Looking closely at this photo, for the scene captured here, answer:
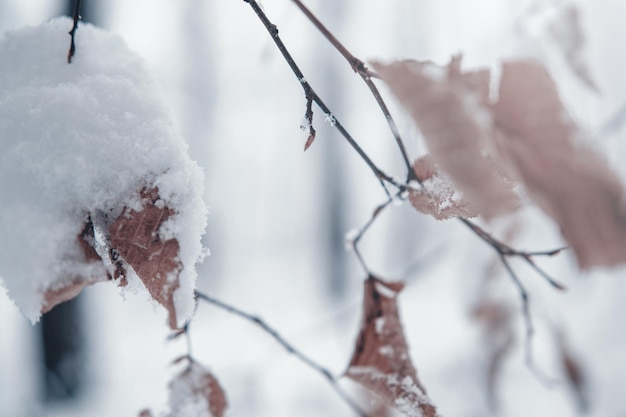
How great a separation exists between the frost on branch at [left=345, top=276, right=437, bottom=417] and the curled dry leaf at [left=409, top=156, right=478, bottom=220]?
187mm

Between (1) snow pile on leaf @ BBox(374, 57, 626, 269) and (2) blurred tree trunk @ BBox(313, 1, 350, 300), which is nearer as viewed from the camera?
(1) snow pile on leaf @ BBox(374, 57, 626, 269)

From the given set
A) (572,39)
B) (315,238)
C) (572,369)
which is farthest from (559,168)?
(315,238)

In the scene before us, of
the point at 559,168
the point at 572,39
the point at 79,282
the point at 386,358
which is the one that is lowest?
the point at 79,282

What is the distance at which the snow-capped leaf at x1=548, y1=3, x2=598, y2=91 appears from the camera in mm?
924

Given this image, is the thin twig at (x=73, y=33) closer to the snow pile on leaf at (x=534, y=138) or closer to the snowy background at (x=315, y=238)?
the snowy background at (x=315, y=238)

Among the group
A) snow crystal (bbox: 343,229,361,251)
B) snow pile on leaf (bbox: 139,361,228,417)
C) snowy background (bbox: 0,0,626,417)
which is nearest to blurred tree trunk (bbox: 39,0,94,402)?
snowy background (bbox: 0,0,626,417)

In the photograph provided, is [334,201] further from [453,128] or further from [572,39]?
[453,128]

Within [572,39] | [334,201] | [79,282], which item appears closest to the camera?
[79,282]

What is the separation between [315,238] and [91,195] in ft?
29.4

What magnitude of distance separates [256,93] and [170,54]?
1.50 metres

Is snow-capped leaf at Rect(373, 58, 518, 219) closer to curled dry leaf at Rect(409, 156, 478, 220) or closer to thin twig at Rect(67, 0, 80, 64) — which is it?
curled dry leaf at Rect(409, 156, 478, 220)

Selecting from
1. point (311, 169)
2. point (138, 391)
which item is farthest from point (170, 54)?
point (138, 391)

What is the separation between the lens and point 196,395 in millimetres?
691

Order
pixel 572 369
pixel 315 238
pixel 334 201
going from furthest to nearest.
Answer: pixel 315 238 < pixel 334 201 < pixel 572 369
